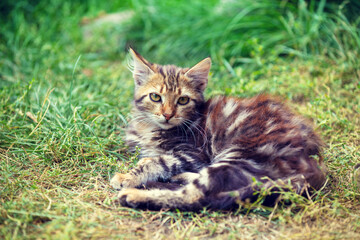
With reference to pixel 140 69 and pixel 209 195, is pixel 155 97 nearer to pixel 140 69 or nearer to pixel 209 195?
pixel 140 69

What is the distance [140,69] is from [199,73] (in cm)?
52

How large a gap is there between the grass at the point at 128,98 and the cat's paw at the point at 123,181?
0.06 m

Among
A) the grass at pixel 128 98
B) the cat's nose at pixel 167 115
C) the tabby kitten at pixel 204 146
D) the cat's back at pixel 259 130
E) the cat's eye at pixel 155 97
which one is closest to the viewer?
the grass at pixel 128 98

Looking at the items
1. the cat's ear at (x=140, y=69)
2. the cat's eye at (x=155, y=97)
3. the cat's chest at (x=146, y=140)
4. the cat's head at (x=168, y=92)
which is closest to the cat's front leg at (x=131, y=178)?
the cat's chest at (x=146, y=140)

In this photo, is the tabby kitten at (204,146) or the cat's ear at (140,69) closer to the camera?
the tabby kitten at (204,146)

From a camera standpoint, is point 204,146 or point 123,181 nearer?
point 123,181

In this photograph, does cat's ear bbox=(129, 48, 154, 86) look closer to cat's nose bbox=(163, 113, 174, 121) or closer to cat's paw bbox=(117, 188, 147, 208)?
cat's nose bbox=(163, 113, 174, 121)

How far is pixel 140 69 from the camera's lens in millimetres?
2805

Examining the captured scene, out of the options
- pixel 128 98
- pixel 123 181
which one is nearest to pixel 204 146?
pixel 123 181

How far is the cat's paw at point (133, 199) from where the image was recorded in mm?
2076

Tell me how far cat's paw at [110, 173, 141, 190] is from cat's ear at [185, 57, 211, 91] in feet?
3.25

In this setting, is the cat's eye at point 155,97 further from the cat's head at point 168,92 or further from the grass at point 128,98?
the grass at point 128,98

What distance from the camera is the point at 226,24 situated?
4.60 metres

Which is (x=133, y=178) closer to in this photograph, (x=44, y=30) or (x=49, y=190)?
(x=49, y=190)
